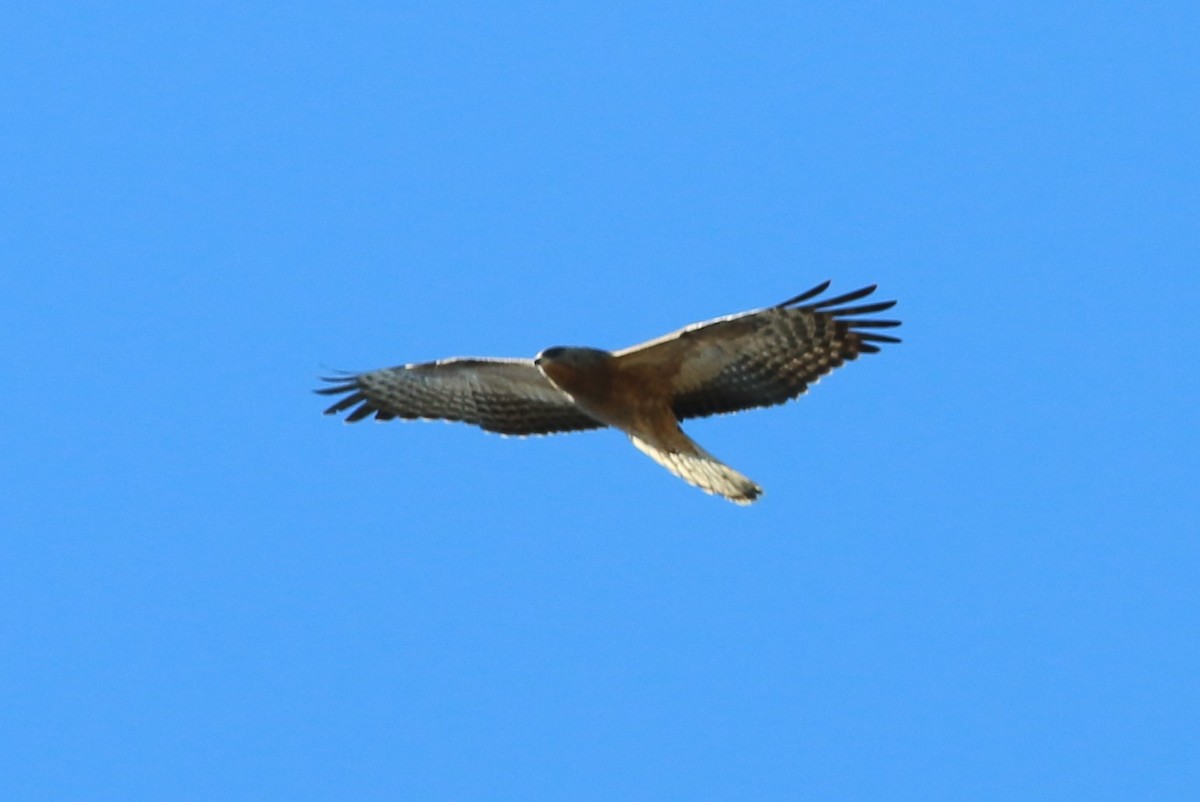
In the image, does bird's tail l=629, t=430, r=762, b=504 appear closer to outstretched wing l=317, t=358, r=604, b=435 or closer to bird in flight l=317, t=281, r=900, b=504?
bird in flight l=317, t=281, r=900, b=504

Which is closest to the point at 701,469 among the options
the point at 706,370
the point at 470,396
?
the point at 706,370

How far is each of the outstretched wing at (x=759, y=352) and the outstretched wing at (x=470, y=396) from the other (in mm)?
976

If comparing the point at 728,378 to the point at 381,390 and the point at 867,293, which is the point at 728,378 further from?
the point at 381,390

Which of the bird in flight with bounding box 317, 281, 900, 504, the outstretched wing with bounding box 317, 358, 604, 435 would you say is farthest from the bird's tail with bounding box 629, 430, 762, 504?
the outstretched wing with bounding box 317, 358, 604, 435

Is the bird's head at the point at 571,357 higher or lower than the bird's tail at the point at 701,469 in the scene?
higher

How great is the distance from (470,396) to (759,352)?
2379 mm

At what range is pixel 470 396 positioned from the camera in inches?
553

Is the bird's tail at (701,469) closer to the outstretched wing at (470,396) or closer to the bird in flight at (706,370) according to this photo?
the bird in flight at (706,370)

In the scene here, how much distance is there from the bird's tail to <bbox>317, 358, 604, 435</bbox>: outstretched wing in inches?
34.5

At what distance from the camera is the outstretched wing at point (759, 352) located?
12398 mm

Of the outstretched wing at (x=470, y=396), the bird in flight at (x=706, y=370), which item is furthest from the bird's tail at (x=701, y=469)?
the outstretched wing at (x=470, y=396)

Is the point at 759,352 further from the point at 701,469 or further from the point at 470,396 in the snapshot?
the point at 470,396

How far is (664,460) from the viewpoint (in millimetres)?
12938

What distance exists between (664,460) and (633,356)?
761 mm
